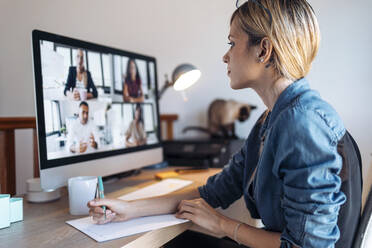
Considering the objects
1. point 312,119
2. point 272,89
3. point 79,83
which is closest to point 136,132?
point 79,83

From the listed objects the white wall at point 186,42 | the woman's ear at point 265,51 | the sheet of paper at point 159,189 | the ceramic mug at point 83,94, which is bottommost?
the sheet of paper at point 159,189

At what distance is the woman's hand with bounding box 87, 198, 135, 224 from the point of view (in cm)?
79

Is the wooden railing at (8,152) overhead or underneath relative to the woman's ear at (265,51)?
underneath

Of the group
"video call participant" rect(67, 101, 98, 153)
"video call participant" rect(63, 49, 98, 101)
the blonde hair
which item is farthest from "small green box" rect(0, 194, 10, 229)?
the blonde hair

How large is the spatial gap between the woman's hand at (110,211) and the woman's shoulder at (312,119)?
1.50ft

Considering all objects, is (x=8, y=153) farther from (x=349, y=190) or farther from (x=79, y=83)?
(x=349, y=190)

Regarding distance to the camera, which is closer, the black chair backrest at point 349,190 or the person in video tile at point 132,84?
the black chair backrest at point 349,190

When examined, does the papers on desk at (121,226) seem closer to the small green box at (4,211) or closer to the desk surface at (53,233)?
the desk surface at (53,233)

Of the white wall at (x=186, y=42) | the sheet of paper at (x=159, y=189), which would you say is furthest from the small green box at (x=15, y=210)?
the white wall at (x=186, y=42)

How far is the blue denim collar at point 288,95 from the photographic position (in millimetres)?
714

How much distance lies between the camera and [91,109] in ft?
3.43

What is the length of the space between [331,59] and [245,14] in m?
0.96

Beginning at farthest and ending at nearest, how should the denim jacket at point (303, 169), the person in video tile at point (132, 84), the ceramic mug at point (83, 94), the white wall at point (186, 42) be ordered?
the white wall at point (186, 42) < the person in video tile at point (132, 84) < the ceramic mug at point (83, 94) < the denim jacket at point (303, 169)

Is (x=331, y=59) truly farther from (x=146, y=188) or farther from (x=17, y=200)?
(x=17, y=200)
